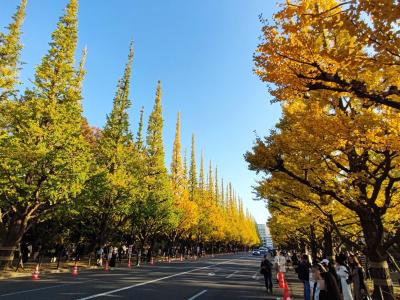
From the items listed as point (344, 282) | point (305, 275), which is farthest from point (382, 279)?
point (305, 275)

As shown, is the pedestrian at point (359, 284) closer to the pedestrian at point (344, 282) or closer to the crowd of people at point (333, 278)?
the crowd of people at point (333, 278)

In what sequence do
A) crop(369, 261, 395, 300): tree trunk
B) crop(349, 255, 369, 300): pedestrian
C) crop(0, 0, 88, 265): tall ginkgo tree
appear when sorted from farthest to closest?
crop(0, 0, 88, 265): tall ginkgo tree
crop(369, 261, 395, 300): tree trunk
crop(349, 255, 369, 300): pedestrian

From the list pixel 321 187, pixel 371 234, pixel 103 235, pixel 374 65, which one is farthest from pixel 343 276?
pixel 103 235

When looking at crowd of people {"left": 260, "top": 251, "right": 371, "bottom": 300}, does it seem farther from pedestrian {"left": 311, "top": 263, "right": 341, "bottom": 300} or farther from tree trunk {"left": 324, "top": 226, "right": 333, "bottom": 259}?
tree trunk {"left": 324, "top": 226, "right": 333, "bottom": 259}

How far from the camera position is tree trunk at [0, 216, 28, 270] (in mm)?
19422

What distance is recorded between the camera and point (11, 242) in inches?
778

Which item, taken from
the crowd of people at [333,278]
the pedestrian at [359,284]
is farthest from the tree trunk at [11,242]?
the pedestrian at [359,284]

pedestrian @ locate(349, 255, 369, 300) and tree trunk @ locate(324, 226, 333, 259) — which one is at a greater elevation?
tree trunk @ locate(324, 226, 333, 259)

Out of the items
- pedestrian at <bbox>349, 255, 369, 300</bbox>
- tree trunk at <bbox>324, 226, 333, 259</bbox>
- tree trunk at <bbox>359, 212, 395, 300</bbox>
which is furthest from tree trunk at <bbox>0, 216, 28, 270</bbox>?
tree trunk at <bbox>324, 226, 333, 259</bbox>

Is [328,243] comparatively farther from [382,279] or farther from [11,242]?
[11,242]

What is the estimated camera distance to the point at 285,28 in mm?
6484

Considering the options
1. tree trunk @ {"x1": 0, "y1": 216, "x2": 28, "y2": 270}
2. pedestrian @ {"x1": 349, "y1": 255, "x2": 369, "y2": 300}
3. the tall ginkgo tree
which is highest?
the tall ginkgo tree

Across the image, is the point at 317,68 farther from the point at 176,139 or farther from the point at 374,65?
the point at 176,139

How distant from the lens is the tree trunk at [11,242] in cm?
1942
